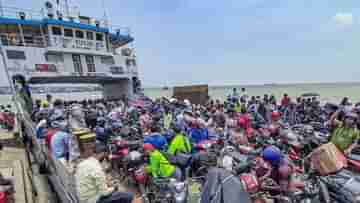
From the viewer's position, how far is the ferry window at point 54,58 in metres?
13.2

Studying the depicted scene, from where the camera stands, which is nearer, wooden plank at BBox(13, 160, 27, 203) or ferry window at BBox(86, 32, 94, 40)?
wooden plank at BBox(13, 160, 27, 203)

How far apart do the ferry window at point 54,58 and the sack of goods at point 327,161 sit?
15729mm

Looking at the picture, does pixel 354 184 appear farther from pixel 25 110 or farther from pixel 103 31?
pixel 103 31

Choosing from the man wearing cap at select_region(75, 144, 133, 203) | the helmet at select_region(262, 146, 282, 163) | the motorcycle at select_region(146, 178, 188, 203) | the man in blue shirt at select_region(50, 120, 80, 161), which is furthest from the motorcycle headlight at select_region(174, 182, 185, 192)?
the man in blue shirt at select_region(50, 120, 80, 161)

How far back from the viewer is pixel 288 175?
2473 millimetres

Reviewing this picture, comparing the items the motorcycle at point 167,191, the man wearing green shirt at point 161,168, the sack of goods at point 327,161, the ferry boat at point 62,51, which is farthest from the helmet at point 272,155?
the ferry boat at point 62,51

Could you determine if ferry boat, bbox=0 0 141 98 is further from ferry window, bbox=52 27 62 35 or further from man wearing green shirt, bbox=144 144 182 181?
man wearing green shirt, bbox=144 144 182 181

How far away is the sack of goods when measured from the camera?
108 inches

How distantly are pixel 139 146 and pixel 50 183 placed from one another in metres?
2.90

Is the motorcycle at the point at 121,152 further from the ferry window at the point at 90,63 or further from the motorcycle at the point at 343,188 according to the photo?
the ferry window at the point at 90,63

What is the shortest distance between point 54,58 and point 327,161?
16.1 meters

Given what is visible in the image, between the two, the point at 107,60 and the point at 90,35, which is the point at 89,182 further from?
the point at 90,35

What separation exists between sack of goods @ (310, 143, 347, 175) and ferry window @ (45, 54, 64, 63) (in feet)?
51.6

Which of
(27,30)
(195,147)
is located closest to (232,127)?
(195,147)
